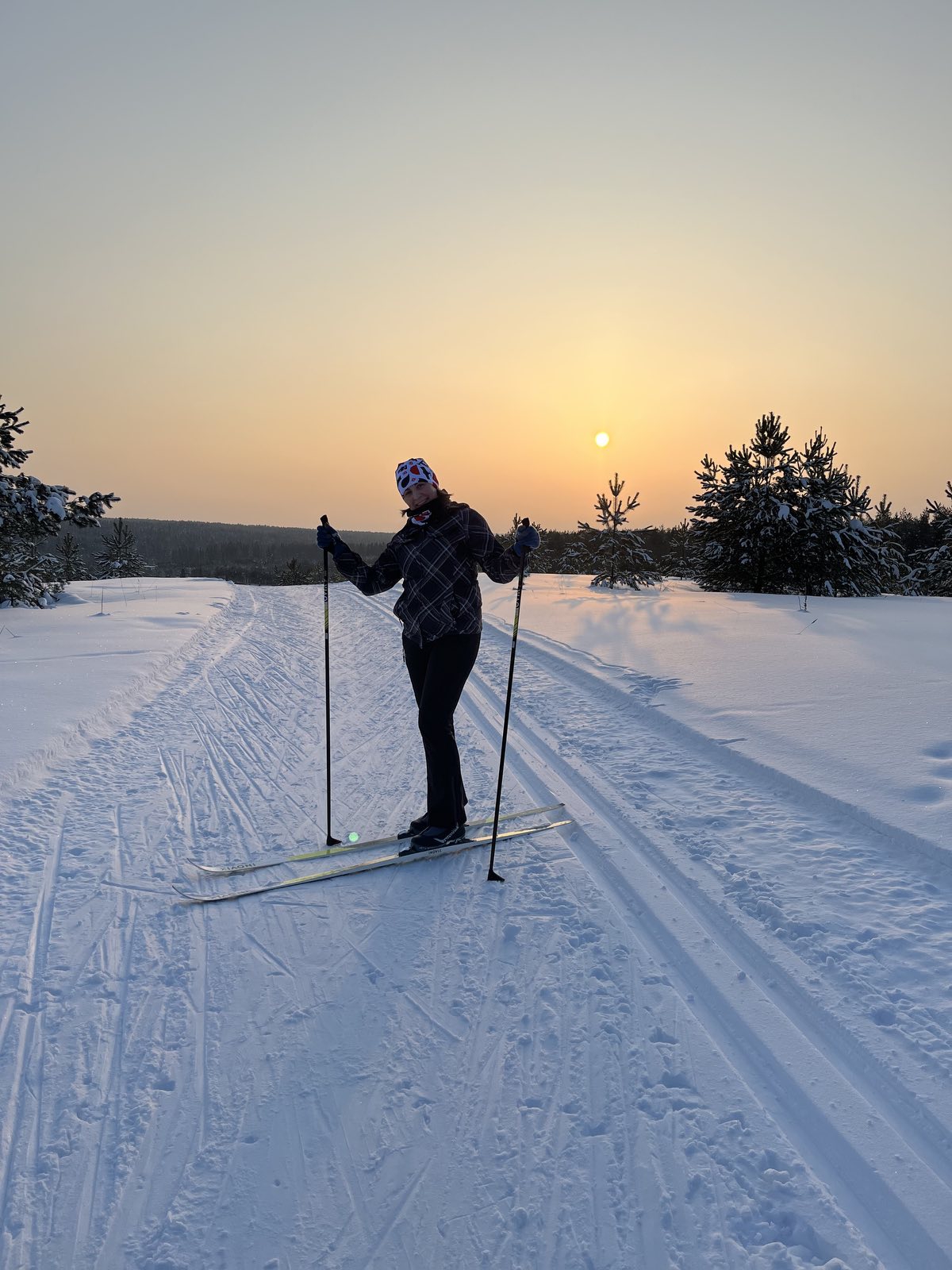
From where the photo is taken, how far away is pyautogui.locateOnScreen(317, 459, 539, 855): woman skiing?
406 centimetres

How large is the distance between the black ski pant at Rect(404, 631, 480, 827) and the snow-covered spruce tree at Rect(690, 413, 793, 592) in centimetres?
1892

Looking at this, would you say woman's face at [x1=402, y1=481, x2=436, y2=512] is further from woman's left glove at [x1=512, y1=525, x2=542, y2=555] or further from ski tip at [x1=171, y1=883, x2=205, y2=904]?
ski tip at [x1=171, y1=883, x2=205, y2=904]

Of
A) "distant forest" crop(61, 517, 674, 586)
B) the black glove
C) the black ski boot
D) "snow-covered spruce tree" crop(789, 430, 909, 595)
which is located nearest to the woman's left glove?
the black glove

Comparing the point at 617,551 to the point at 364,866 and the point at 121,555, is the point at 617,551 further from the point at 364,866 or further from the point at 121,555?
the point at 121,555

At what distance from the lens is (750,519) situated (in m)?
21.1

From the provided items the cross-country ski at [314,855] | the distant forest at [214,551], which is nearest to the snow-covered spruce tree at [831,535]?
the cross-country ski at [314,855]

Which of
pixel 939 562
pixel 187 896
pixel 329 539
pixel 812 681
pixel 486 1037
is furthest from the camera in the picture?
pixel 939 562

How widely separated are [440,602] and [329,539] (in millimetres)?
1065

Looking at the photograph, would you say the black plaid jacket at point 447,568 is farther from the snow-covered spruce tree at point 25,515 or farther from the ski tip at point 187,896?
the snow-covered spruce tree at point 25,515

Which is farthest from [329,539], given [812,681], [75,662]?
[75,662]

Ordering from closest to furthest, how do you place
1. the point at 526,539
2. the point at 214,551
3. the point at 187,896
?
the point at 187,896
the point at 526,539
the point at 214,551

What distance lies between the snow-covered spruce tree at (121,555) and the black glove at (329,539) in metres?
51.3

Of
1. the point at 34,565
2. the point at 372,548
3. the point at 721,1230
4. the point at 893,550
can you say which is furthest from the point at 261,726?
the point at 372,548

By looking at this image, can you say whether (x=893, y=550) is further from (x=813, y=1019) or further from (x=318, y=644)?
(x=813, y=1019)
